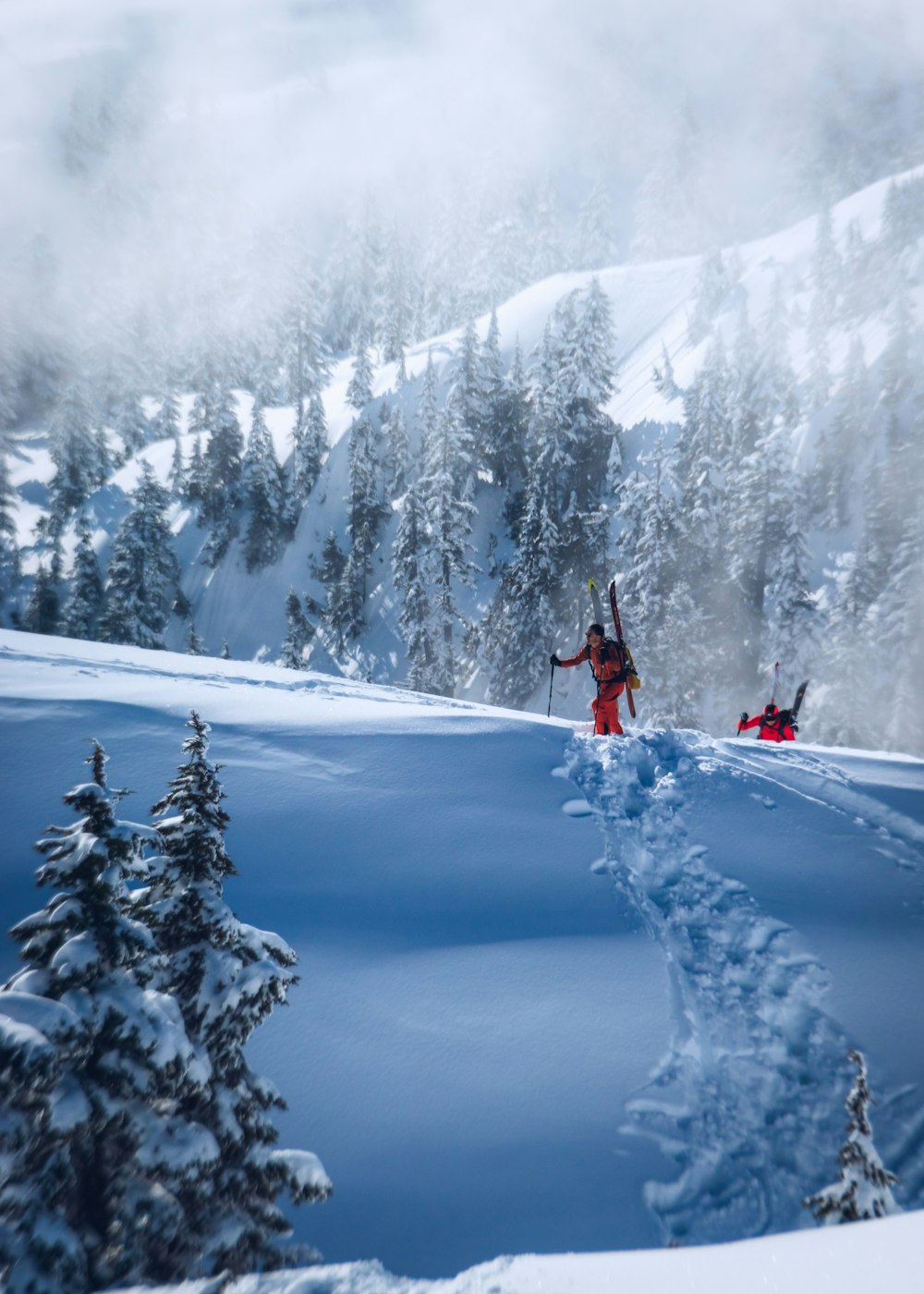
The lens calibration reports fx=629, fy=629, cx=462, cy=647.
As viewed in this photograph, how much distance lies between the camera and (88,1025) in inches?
103

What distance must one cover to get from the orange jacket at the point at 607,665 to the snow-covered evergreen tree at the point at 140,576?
31225 millimetres

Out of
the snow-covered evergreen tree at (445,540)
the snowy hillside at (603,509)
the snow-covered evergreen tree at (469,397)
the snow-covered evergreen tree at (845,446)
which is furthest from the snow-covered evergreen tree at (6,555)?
Answer: the snow-covered evergreen tree at (845,446)

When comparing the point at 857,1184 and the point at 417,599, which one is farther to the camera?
the point at 417,599

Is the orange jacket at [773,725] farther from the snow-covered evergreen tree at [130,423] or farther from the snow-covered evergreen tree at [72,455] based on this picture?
the snow-covered evergreen tree at [130,423]

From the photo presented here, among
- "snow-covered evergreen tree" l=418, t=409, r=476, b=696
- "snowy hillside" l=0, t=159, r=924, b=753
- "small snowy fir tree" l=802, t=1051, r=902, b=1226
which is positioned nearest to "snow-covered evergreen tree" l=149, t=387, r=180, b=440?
"snowy hillside" l=0, t=159, r=924, b=753

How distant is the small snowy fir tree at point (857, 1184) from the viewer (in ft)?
11.9

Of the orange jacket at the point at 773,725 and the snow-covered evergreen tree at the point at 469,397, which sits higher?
the snow-covered evergreen tree at the point at 469,397

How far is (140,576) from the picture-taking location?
119 ft

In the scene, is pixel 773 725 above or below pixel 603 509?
below

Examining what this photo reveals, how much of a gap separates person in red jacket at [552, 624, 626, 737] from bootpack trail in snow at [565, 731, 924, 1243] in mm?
1842

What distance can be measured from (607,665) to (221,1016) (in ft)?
25.2

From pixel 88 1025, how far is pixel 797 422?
117 feet

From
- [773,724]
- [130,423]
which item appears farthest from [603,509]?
[130,423]

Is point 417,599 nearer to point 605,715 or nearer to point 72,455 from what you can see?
point 605,715
